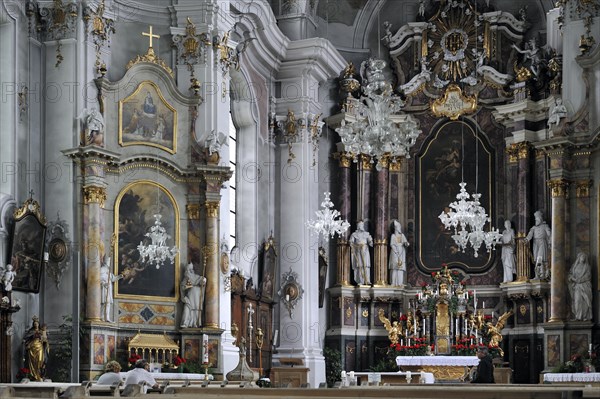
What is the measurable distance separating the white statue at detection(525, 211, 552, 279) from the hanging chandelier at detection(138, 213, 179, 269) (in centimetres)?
865

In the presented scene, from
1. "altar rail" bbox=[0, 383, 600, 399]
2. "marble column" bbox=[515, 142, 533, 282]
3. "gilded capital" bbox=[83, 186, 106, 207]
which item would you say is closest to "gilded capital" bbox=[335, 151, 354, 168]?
"marble column" bbox=[515, 142, 533, 282]

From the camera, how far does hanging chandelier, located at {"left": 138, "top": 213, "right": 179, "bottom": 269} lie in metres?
20.8

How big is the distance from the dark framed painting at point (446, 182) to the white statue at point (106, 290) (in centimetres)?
976

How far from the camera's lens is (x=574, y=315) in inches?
882

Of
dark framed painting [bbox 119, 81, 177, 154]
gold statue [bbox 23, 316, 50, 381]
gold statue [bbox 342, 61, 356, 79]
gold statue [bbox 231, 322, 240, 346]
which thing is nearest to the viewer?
gold statue [bbox 23, 316, 50, 381]

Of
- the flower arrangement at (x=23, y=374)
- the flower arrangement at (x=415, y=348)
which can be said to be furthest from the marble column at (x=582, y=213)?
the flower arrangement at (x=23, y=374)

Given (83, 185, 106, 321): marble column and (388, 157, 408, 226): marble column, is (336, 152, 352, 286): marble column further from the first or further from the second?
(83, 185, 106, 321): marble column

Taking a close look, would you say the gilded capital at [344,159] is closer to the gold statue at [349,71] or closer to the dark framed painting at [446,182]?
the dark framed painting at [446,182]

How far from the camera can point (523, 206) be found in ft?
86.7

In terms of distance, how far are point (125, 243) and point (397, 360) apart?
24.5 feet

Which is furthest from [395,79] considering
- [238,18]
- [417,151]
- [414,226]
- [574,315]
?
[574,315]

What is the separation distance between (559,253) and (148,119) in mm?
8406

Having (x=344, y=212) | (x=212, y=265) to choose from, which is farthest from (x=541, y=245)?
(x=212, y=265)

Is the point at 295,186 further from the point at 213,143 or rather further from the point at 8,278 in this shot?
the point at 8,278
